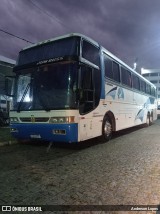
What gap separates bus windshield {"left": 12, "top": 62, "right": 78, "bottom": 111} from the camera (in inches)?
278

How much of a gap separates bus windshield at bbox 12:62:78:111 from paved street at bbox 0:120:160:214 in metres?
1.59

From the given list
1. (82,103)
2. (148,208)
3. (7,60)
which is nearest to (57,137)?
(82,103)

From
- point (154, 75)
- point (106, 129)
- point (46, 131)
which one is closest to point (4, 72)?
point (106, 129)

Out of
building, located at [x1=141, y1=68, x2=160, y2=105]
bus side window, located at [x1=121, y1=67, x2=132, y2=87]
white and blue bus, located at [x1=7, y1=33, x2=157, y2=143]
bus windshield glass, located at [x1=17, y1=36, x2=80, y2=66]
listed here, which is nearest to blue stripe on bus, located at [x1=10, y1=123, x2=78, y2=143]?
white and blue bus, located at [x1=7, y1=33, x2=157, y2=143]

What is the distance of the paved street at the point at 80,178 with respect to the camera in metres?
3.59

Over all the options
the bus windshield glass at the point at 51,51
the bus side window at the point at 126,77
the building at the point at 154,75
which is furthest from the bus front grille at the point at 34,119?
the building at the point at 154,75

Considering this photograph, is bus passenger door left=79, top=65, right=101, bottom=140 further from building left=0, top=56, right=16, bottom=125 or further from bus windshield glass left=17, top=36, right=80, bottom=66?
building left=0, top=56, right=16, bottom=125

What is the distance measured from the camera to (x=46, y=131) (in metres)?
7.39

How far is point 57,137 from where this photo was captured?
722 cm

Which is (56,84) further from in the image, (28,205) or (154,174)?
(28,205)

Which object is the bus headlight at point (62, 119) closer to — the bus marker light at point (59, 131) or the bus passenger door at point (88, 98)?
the bus marker light at point (59, 131)

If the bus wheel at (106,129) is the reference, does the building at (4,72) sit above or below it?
above

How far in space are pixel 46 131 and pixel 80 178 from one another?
3046 millimetres

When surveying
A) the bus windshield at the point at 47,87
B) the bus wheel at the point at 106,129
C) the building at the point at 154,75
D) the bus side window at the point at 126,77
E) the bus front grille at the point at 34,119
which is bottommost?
the bus wheel at the point at 106,129
